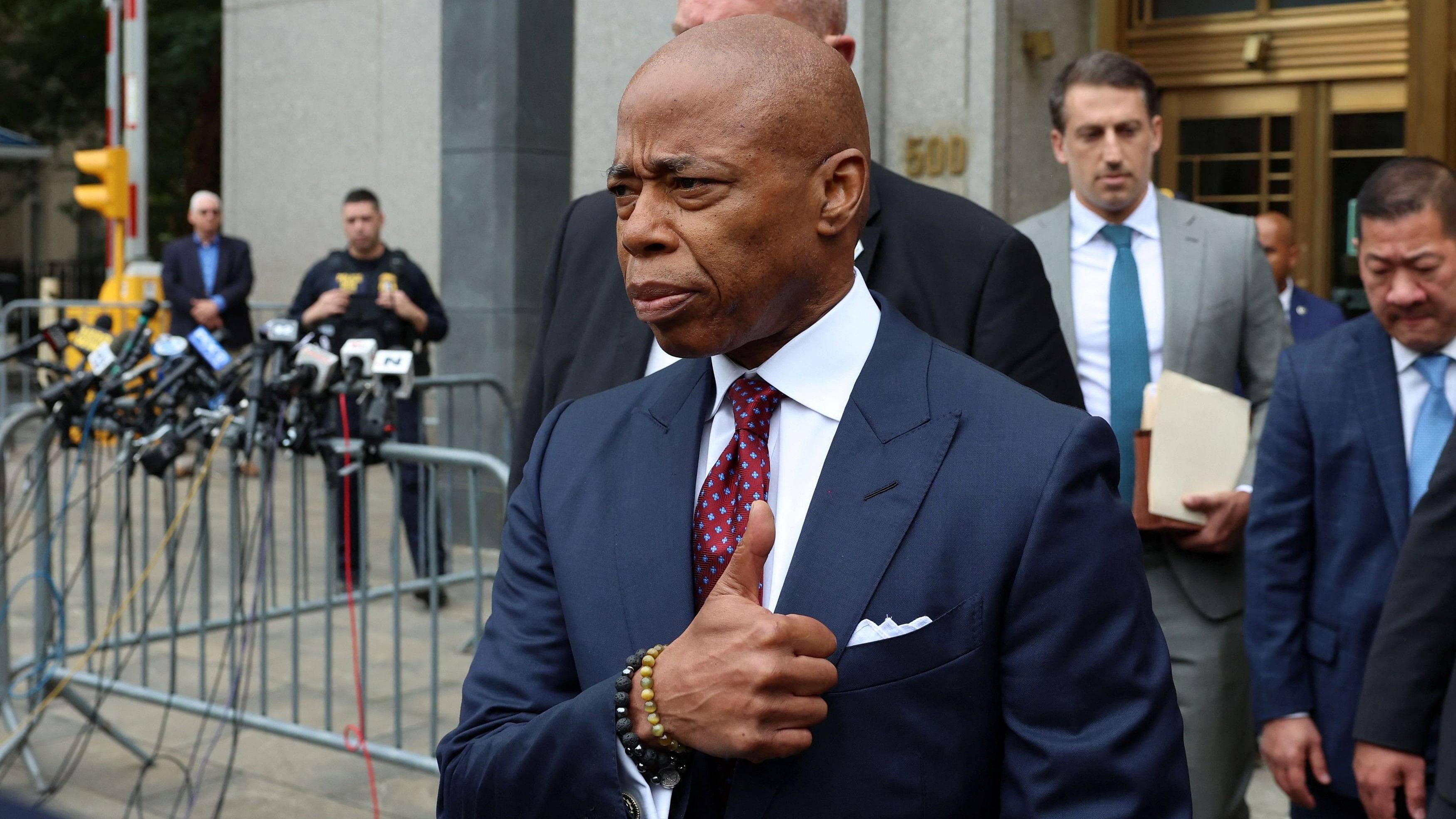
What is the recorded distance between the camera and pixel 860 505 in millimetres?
1744

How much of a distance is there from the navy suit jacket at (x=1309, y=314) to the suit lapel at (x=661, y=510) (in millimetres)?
5791

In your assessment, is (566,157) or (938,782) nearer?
(938,782)

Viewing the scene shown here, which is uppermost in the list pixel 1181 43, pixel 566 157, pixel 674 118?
pixel 1181 43

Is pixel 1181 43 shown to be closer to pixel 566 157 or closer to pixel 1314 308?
pixel 1314 308

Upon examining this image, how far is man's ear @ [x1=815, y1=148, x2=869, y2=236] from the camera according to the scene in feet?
5.80

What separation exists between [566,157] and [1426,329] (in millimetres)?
6602

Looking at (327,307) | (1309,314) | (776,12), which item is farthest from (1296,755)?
(327,307)

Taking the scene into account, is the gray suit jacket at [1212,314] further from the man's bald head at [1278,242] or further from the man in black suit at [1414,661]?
the man's bald head at [1278,242]

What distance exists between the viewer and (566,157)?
9508 mm

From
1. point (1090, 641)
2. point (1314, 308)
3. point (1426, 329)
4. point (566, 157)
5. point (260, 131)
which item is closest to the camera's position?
point (1090, 641)

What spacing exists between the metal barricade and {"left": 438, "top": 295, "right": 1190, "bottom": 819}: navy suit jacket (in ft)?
9.53

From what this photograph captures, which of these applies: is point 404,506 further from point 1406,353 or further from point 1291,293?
point 1406,353

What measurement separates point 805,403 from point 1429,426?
2.24 m

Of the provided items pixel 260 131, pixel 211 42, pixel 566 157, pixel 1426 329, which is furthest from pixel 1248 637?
pixel 211 42
